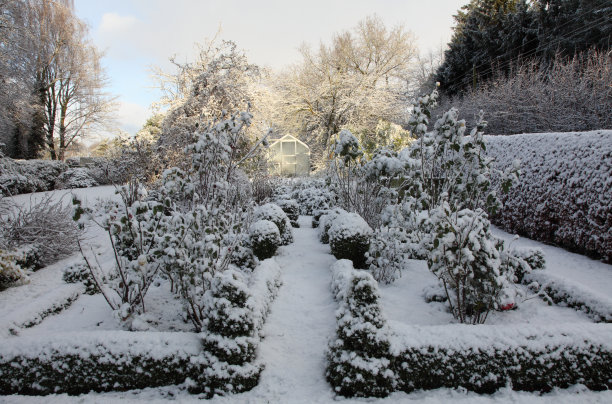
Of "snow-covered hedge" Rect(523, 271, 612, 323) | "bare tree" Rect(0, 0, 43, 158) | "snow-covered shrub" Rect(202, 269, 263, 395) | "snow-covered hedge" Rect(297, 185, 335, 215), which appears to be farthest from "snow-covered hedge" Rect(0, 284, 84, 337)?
"bare tree" Rect(0, 0, 43, 158)

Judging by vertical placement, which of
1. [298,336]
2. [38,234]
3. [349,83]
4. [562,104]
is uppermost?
[349,83]

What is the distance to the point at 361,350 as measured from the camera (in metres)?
2.10

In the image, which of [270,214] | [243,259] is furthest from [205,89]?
[243,259]

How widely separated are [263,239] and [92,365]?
2.54 meters

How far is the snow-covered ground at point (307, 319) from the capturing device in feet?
6.56

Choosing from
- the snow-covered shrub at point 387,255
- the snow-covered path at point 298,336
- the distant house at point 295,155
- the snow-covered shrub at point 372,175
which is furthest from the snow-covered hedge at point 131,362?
the distant house at point 295,155

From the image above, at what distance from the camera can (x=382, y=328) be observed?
2119 mm

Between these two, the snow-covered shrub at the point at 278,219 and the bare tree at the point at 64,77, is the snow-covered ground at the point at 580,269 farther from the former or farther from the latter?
the bare tree at the point at 64,77

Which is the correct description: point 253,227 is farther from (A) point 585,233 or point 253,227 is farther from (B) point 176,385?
(A) point 585,233

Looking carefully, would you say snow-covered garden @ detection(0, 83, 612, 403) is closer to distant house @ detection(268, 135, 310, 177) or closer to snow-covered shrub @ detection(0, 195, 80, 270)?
snow-covered shrub @ detection(0, 195, 80, 270)

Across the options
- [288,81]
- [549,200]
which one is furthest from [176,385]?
[288,81]

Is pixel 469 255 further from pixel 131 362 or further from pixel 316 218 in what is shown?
pixel 316 218

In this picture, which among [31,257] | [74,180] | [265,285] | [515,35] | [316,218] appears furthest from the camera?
[515,35]

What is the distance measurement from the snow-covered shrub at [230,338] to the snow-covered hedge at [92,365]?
0.32 feet
